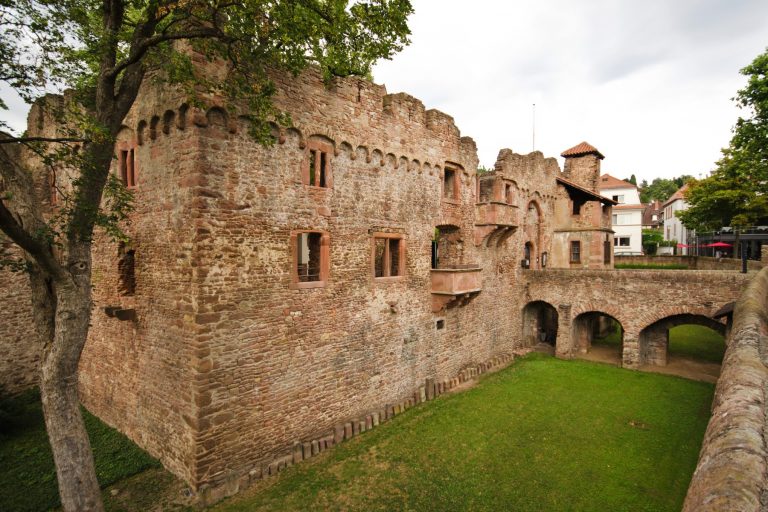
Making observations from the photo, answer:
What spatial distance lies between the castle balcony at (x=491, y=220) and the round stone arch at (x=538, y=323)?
19.6ft

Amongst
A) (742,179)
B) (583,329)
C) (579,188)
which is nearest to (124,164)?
(583,329)

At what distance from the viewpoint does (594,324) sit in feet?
82.8

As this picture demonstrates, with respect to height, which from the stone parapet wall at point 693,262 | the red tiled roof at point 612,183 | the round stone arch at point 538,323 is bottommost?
the round stone arch at point 538,323

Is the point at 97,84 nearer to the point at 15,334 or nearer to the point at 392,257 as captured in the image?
the point at 392,257

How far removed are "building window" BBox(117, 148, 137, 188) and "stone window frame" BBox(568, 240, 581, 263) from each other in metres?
23.6

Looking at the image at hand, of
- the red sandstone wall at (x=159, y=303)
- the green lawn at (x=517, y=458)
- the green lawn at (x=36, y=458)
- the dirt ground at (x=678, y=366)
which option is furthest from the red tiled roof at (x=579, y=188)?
the green lawn at (x=36, y=458)

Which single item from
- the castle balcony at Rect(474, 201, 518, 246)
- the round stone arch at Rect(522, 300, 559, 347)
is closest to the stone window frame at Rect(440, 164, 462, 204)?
the castle balcony at Rect(474, 201, 518, 246)

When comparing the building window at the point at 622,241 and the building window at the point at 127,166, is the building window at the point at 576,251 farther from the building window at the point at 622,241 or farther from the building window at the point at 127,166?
the building window at the point at 622,241

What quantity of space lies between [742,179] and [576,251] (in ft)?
49.3

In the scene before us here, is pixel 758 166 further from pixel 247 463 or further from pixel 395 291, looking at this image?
pixel 247 463

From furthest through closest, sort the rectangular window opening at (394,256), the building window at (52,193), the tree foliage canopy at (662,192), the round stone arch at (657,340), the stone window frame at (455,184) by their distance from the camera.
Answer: the tree foliage canopy at (662,192) < the round stone arch at (657,340) < the stone window frame at (455,184) < the rectangular window opening at (394,256) < the building window at (52,193)

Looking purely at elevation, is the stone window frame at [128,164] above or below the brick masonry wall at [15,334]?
above

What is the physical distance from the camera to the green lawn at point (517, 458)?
8945 millimetres

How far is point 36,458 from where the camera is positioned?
404 inches
